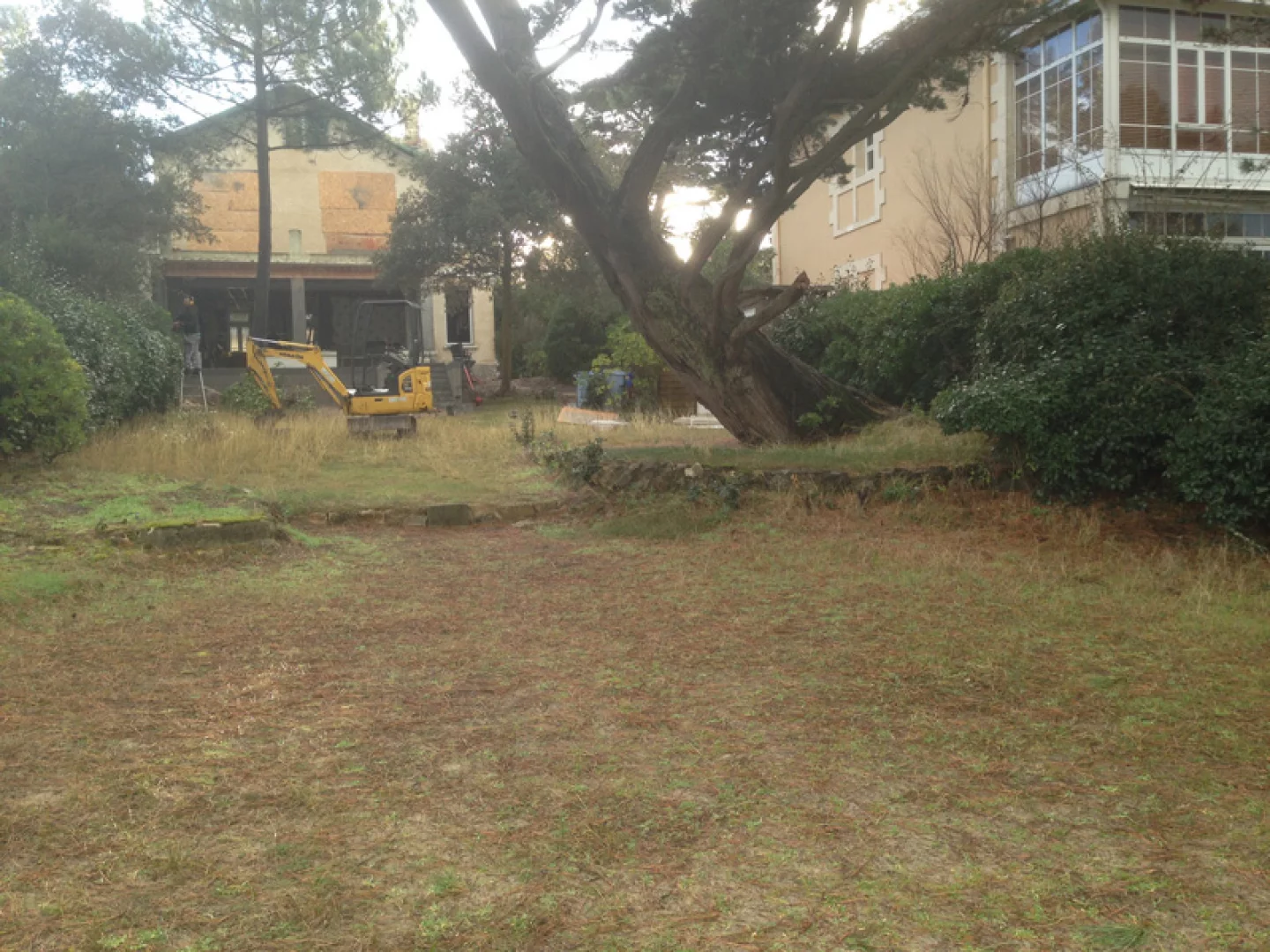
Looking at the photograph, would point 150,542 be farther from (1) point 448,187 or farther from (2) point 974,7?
(1) point 448,187

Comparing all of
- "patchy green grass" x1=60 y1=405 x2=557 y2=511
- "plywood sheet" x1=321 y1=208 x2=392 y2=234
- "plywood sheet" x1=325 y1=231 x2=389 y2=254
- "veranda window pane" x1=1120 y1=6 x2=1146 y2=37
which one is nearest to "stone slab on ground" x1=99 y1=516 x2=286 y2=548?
"patchy green grass" x1=60 y1=405 x2=557 y2=511

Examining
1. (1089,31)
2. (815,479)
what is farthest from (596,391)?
(815,479)

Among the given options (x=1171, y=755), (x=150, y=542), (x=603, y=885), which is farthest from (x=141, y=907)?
(x=150, y=542)

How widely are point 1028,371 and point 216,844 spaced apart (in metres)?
6.88

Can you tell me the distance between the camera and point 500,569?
7258 mm

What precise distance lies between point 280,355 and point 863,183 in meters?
13.3

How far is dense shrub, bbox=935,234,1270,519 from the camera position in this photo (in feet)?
21.8

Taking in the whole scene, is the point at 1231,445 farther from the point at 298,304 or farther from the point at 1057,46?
the point at 298,304

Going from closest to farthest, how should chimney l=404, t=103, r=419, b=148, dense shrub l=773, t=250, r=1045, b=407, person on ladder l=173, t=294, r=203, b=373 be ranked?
dense shrub l=773, t=250, r=1045, b=407
person on ladder l=173, t=294, r=203, b=373
chimney l=404, t=103, r=419, b=148

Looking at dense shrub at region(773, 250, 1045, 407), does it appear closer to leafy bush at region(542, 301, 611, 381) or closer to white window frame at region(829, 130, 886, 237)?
white window frame at region(829, 130, 886, 237)

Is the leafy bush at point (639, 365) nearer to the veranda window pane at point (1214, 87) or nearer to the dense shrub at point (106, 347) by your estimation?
the dense shrub at point (106, 347)

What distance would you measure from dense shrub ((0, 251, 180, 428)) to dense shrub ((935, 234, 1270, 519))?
30.8 ft

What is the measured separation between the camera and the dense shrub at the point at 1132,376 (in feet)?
21.8

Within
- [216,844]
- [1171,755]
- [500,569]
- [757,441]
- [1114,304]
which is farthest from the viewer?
[757,441]
